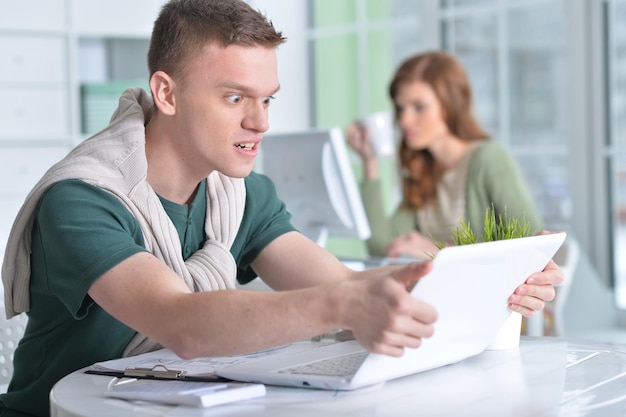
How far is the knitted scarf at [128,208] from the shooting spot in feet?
5.01

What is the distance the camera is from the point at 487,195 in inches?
134

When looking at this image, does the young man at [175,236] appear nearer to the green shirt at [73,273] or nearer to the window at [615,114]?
the green shirt at [73,273]

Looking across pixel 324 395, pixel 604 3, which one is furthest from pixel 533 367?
pixel 604 3

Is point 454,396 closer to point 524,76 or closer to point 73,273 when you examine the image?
point 73,273

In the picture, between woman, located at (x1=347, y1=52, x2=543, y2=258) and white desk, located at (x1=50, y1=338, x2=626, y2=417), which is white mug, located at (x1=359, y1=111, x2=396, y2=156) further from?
white desk, located at (x1=50, y1=338, x2=626, y2=417)

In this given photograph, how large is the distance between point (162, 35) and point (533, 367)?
2.81 feet

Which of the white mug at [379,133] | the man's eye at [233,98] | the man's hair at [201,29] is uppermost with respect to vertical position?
the man's hair at [201,29]

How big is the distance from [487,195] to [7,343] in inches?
79.7

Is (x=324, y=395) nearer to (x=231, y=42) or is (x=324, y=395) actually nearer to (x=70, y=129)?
(x=231, y=42)

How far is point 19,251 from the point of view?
1.57 metres

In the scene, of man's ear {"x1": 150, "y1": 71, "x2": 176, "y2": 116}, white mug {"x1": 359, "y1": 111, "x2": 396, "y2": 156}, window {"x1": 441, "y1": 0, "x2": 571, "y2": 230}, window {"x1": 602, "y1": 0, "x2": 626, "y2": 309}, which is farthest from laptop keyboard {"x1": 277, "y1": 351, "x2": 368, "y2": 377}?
window {"x1": 441, "y1": 0, "x2": 571, "y2": 230}

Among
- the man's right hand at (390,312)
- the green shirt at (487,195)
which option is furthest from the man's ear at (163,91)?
the green shirt at (487,195)

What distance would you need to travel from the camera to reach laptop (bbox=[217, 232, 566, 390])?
115 cm

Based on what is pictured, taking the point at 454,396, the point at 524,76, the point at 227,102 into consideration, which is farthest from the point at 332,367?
the point at 524,76
